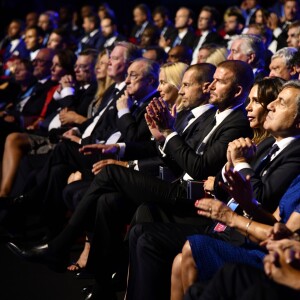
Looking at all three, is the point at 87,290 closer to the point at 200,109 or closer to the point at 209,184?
the point at 209,184

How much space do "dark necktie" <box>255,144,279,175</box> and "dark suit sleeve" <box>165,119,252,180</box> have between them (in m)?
0.44

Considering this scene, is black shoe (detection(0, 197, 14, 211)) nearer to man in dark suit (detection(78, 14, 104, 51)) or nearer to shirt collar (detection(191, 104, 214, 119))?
shirt collar (detection(191, 104, 214, 119))

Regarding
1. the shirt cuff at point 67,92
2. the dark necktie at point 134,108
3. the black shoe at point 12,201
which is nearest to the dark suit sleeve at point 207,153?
the dark necktie at point 134,108

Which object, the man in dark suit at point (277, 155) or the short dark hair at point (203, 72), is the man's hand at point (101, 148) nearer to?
the short dark hair at point (203, 72)

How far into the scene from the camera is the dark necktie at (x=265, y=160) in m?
3.07

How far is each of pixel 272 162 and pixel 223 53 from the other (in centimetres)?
245

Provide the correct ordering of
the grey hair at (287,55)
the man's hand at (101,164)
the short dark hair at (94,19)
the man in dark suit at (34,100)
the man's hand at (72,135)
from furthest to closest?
the short dark hair at (94,19), the man in dark suit at (34,100), the man's hand at (72,135), the grey hair at (287,55), the man's hand at (101,164)

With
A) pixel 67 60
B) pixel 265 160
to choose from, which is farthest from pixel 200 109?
pixel 67 60

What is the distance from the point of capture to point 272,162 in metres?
3.01

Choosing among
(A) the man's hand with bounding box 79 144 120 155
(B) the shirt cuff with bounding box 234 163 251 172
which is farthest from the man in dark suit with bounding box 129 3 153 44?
(B) the shirt cuff with bounding box 234 163 251 172

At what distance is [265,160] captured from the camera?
313 centimetres

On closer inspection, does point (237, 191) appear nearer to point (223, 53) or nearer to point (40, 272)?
point (40, 272)

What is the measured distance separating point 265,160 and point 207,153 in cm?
50

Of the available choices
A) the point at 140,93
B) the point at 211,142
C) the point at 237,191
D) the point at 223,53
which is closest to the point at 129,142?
the point at 140,93
